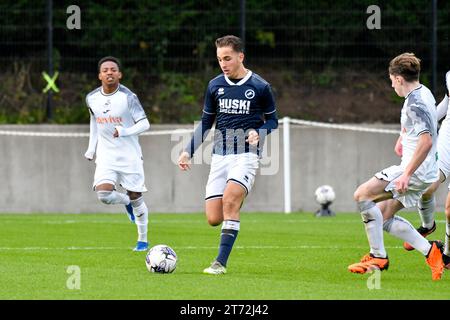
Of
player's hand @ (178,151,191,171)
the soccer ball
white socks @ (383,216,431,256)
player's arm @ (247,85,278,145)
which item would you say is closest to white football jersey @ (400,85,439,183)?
white socks @ (383,216,431,256)

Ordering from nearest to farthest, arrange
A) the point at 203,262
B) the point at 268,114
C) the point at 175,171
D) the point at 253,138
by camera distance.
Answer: the point at 253,138, the point at 268,114, the point at 203,262, the point at 175,171

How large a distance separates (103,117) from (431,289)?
5.70 meters

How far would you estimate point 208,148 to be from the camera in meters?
21.4

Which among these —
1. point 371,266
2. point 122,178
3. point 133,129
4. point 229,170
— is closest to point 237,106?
point 229,170

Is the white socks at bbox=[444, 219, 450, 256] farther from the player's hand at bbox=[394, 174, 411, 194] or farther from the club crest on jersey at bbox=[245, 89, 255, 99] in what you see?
the club crest on jersey at bbox=[245, 89, 255, 99]

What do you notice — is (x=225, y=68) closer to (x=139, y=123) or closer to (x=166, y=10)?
(x=139, y=123)

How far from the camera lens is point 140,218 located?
13664 millimetres

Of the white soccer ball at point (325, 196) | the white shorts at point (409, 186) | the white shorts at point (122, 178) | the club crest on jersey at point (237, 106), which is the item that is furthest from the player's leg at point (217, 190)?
the white soccer ball at point (325, 196)

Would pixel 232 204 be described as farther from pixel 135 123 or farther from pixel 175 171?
pixel 175 171

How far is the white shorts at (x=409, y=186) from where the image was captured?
10344 mm

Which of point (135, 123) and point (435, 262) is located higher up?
point (135, 123)

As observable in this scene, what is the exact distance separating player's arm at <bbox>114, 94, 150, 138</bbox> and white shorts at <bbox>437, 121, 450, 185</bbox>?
3472 millimetres

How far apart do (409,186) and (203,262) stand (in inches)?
97.8

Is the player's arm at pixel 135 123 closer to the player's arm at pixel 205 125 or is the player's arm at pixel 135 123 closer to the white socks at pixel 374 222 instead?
the player's arm at pixel 205 125
